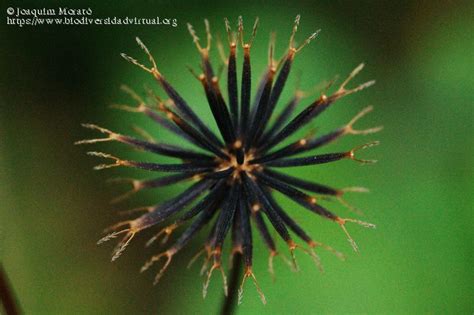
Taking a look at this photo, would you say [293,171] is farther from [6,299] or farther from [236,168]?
[6,299]

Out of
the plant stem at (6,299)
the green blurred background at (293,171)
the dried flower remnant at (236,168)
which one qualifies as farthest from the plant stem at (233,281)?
the green blurred background at (293,171)

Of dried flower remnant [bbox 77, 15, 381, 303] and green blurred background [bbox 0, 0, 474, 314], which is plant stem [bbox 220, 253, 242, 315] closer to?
dried flower remnant [bbox 77, 15, 381, 303]

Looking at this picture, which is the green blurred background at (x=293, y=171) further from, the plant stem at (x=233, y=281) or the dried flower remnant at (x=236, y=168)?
the dried flower remnant at (x=236, y=168)

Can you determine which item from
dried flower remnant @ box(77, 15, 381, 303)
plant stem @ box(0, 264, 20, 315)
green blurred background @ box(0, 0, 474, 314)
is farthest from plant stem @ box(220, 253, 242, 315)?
green blurred background @ box(0, 0, 474, 314)

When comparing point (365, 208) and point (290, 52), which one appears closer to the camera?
point (290, 52)

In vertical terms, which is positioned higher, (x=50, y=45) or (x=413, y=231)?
(x=50, y=45)

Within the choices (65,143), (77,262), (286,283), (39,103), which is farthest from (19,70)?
(286,283)

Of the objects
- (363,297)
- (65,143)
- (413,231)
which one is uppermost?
(65,143)

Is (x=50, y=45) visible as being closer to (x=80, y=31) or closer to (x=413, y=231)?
(x=80, y=31)
